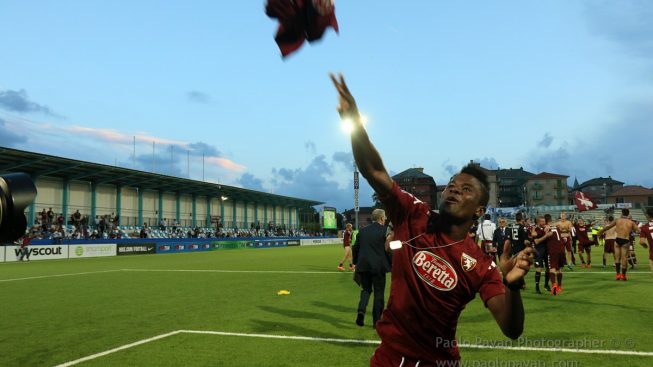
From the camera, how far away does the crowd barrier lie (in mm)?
31122

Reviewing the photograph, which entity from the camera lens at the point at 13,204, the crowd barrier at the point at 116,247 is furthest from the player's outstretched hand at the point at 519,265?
the crowd barrier at the point at 116,247

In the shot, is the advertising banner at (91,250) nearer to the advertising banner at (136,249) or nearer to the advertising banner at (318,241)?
the advertising banner at (136,249)

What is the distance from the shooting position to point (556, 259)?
13.1 m

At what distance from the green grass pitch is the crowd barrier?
56.2 feet

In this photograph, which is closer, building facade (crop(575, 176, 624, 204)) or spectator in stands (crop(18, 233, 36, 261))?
spectator in stands (crop(18, 233, 36, 261))

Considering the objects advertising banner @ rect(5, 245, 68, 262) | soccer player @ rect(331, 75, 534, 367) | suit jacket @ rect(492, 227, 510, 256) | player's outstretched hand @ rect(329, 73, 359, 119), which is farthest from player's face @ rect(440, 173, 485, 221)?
advertising banner @ rect(5, 245, 68, 262)

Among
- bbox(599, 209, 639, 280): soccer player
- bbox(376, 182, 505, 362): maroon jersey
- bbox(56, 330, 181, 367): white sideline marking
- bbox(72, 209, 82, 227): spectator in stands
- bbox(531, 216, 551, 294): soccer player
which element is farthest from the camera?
bbox(72, 209, 82, 227): spectator in stands

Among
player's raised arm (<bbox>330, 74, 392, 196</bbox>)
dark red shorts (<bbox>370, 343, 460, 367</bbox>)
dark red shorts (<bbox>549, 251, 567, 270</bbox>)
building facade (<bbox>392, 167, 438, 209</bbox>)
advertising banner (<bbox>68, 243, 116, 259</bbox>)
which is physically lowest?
advertising banner (<bbox>68, 243, 116, 259</bbox>)

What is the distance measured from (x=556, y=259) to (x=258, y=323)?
8427mm

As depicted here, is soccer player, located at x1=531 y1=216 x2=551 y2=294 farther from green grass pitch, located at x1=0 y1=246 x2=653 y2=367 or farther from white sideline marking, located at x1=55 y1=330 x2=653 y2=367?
white sideline marking, located at x1=55 y1=330 x2=653 y2=367

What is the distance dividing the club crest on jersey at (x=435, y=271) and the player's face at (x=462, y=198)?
0.32 m

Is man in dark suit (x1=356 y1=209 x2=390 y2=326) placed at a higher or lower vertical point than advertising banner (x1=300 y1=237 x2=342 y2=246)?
higher

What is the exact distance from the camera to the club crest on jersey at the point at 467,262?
303cm

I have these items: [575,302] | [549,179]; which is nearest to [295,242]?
[575,302]
